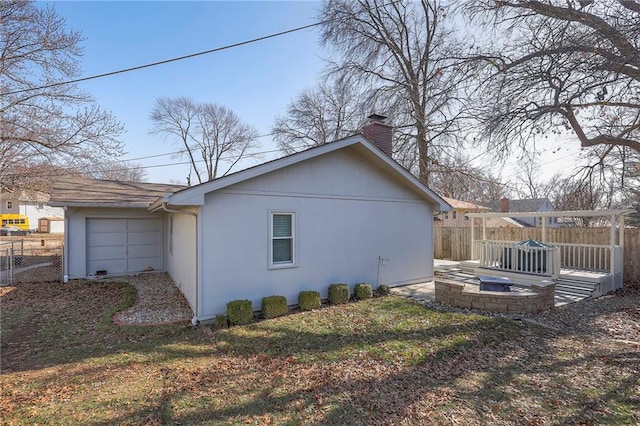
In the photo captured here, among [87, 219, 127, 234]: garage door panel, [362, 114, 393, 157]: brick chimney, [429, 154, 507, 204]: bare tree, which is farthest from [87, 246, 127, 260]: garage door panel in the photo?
[429, 154, 507, 204]: bare tree

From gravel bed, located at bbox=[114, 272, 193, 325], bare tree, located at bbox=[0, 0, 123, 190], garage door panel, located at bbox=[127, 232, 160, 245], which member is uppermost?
bare tree, located at bbox=[0, 0, 123, 190]

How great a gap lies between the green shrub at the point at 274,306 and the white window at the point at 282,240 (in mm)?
755

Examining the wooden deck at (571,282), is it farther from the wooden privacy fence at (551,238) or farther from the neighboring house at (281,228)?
the neighboring house at (281,228)

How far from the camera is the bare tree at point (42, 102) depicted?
543 inches

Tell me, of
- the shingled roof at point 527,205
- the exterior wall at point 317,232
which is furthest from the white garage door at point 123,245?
the shingled roof at point 527,205

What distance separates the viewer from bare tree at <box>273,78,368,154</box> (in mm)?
26422

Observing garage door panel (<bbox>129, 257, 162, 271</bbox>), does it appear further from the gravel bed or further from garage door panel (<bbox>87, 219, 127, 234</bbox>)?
the gravel bed

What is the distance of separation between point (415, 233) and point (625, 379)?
6346 millimetres

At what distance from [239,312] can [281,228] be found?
85.2 inches

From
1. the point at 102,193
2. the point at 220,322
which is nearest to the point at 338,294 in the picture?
the point at 220,322

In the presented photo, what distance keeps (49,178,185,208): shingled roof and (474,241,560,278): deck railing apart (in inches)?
478

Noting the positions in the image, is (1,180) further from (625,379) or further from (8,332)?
(625,379)

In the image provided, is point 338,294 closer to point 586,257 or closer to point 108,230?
point 108,230

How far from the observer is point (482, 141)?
1088 cm
